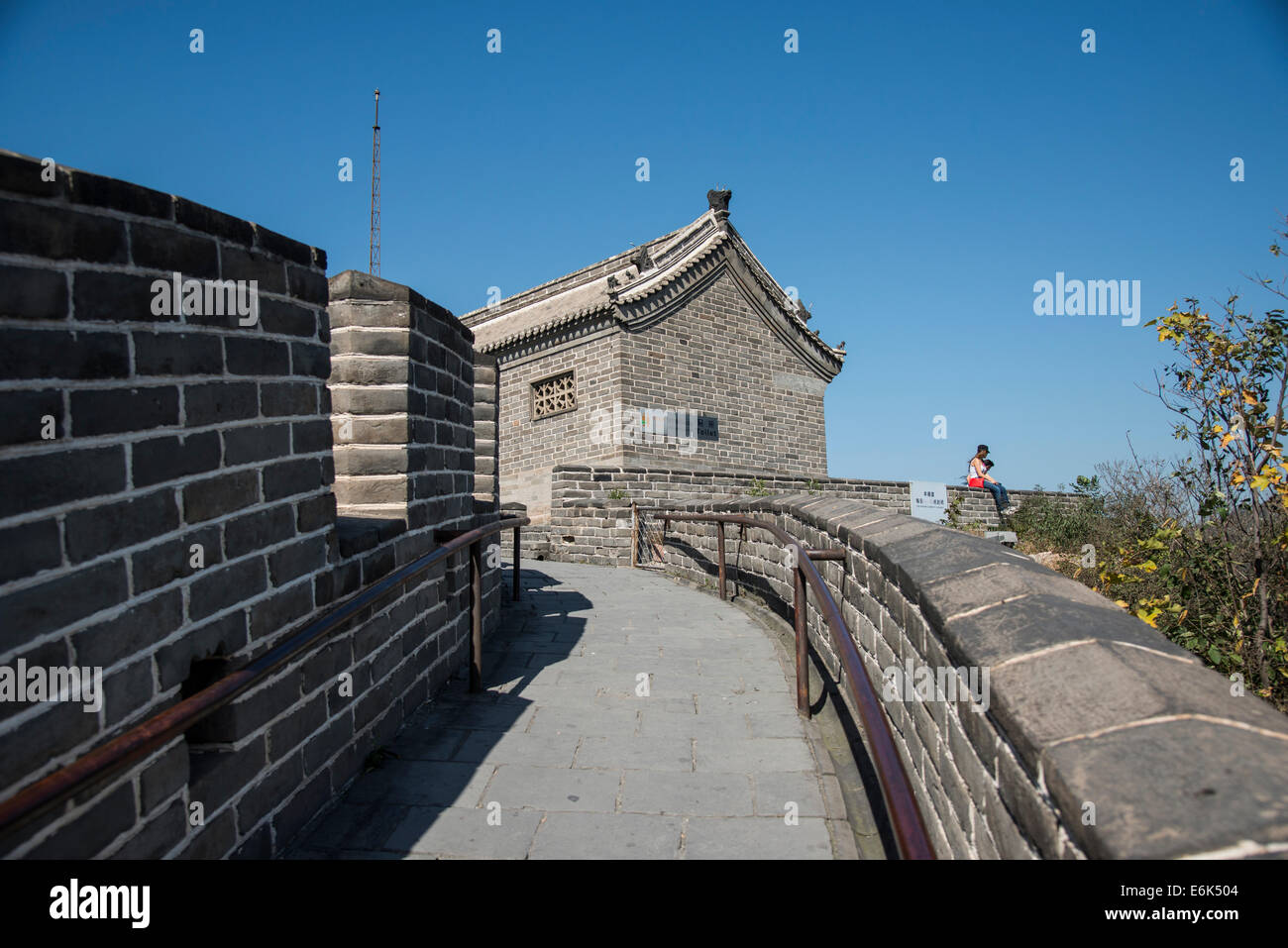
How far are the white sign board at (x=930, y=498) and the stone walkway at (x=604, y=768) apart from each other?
13.3 m

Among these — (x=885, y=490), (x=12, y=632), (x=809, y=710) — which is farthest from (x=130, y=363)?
(x=885, y=490)

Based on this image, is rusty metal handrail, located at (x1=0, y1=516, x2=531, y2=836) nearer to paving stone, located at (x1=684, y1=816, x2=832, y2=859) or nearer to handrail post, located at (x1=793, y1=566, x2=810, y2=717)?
paving stone, located at (x1=684, y1=816, x2=832, y2=859)

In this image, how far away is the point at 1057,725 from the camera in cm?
163

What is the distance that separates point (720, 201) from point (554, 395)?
6732 millimetres

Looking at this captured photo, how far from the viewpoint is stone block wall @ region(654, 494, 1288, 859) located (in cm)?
127

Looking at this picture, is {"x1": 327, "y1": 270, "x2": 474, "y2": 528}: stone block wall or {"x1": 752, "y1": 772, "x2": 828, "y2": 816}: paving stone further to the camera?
{"x1": 327, "y1": 270, "x2": 474, "y2": 528}: stone block wall

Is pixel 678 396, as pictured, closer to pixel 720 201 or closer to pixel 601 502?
pixel 720 201

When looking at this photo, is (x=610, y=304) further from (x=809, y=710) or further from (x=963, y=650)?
(x=963, y=650)

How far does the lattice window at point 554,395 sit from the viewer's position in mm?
18609

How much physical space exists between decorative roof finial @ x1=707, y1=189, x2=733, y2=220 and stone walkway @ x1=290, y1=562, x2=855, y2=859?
16076 mm

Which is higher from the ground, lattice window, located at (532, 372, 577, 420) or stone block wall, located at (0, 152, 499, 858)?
lattice window, located at (532, 372, 577, 420)

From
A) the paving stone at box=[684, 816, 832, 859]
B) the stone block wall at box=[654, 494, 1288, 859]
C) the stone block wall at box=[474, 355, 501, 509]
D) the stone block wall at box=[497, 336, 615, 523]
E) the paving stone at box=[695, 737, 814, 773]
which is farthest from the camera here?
the stone block wall at box=[497, 336, 615, 523]

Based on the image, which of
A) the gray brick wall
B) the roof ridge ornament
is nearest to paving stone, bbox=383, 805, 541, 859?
the gray brick wall

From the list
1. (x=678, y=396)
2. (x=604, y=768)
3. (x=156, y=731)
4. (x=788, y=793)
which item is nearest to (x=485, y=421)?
(x=604, y=768)
